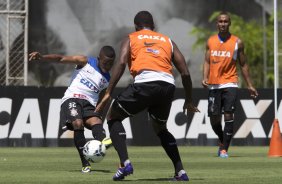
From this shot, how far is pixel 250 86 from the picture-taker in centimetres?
1830

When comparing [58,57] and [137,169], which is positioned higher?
[58,57]

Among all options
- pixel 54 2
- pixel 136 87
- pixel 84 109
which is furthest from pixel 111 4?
pixel 136 87

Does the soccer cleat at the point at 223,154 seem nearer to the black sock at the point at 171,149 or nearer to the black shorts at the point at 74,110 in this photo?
the black shorts at the point at 74,110

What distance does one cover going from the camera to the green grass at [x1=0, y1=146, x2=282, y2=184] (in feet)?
40.7

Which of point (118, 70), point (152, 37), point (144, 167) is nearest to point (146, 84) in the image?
point (118, 70)

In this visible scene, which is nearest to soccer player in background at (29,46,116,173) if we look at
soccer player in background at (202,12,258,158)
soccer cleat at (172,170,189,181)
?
soccer cleat at (172,170,189,181)

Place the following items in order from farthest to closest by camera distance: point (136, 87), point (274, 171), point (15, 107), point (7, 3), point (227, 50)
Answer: point (7, 3)
point (15, 107)
point (227, 50)
point (274, 171)
point (136, 87)

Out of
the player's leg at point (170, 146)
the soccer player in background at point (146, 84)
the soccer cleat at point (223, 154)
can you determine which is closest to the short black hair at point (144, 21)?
the soccer player in background at point (146, 84)

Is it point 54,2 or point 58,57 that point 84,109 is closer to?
point 58,57

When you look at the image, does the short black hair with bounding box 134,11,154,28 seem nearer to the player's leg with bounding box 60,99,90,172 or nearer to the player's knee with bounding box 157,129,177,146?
the player's knee with bounding box 157,129,177,146

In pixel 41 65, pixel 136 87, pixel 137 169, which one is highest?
pixel 136 87

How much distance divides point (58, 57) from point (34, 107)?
816cm

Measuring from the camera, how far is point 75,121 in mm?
14250

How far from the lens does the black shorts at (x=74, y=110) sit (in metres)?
14.3
